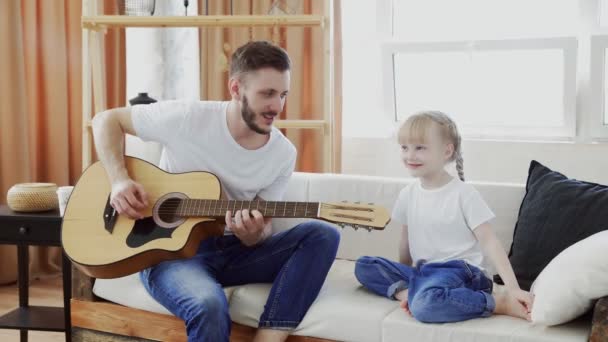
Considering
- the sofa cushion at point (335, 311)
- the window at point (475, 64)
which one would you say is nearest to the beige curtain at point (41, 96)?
the window at point (475, 64)

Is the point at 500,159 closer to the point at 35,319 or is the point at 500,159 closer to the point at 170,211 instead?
the point at 170,211

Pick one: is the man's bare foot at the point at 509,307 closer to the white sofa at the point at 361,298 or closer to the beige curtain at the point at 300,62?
the white sofa at the point at 361,298

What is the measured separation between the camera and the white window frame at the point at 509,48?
325 centimetres

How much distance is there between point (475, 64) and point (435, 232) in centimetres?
149

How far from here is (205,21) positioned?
323 cm

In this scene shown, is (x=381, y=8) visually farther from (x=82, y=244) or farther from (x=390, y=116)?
(x=82, y=244)

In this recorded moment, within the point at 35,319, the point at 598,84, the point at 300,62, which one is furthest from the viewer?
the point at 300,62

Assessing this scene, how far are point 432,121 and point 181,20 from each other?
146cm

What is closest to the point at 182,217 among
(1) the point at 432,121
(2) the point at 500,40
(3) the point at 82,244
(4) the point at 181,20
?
(3) the point at 82,244

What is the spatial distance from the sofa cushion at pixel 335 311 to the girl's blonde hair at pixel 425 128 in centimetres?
46

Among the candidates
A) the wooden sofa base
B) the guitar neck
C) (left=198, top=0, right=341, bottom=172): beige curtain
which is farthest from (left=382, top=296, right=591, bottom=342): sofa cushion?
(left=198, top=0, right=341, bottom=172): beige curtain

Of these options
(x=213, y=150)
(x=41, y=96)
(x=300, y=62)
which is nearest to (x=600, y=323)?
(x=213, y=150)

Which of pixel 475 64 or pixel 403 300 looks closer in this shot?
pixel 403 300

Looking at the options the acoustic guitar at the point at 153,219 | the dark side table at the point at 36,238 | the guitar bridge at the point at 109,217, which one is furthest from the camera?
the dark side table at the point at 36,238
